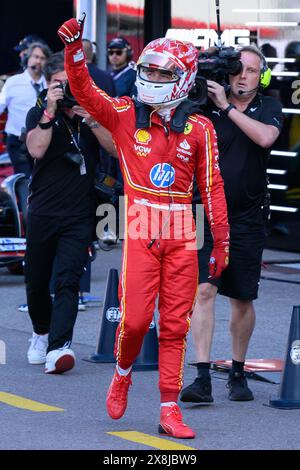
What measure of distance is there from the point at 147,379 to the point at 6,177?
4.80m

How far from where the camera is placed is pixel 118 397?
7.13 metres

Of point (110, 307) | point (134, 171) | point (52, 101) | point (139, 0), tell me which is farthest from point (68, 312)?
point (139, 0)

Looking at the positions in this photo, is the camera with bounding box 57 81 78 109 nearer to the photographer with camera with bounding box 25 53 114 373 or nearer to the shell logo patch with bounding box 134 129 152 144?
the photographer with camera with bounding box 25 53 114 373

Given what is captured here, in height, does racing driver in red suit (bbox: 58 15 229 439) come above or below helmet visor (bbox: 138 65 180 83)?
below

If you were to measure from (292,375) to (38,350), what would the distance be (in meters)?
1.94

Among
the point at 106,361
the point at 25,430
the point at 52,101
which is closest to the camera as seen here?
the point at 25,430

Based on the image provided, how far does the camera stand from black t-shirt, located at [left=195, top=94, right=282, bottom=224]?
8062mm

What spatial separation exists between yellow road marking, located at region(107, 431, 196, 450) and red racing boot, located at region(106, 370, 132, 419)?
0.12 m

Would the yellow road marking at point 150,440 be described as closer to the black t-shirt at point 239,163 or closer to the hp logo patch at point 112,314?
the black t-shirt at point 239,163

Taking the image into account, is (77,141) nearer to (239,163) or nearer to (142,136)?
(239,163)

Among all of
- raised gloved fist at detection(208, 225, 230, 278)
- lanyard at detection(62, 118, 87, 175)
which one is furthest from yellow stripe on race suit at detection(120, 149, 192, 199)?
lanyard at detection(62, 118, 87, 175)

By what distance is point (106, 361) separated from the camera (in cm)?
911
